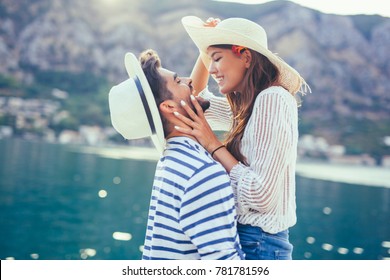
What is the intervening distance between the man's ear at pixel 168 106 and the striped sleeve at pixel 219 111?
0.49m

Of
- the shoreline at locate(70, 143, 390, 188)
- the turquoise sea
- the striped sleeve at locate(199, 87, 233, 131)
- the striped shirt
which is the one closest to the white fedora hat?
the striped shirt

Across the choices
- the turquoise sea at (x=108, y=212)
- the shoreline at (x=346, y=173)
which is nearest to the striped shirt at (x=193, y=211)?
the turquoise sea at (x=108, y=212)

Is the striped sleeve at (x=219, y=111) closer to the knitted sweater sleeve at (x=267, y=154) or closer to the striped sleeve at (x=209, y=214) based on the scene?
the knitted sweater sleeve at (x=267, y=154)

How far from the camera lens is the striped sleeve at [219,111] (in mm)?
2006

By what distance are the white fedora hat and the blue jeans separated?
34 cm

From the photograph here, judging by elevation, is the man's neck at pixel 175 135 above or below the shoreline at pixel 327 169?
below

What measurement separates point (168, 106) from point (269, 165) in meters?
0.31

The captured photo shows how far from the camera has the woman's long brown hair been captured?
1644mm

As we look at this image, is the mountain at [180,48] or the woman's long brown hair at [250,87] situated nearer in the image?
the woman's long brown hair at [250,87]

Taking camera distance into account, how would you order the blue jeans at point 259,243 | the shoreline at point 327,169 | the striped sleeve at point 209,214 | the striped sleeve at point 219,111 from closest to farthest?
the striped sleeve at point 209,214 < the blue jeans at point 259,243 < the striped sleeve at point 219,111 < the shoreline at point 327,169

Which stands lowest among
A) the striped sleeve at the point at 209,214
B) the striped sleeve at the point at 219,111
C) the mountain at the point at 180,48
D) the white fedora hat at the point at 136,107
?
the striped sleeve at the point at 209,214

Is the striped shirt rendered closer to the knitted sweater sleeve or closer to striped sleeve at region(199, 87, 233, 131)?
the knitted sweater sleeve
